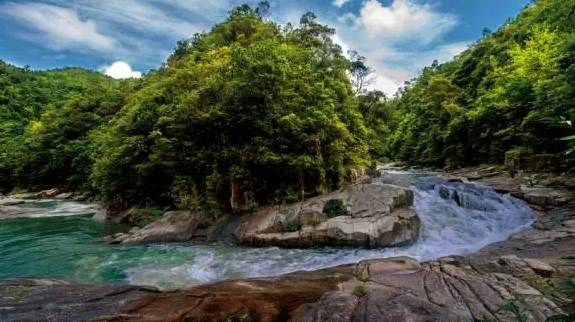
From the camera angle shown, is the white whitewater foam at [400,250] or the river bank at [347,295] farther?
the white whitewater foam at [400,250]

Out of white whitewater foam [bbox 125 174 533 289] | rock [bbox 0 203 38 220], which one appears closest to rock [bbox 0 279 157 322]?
white whitewater foam [bbox 125 174 533 289]

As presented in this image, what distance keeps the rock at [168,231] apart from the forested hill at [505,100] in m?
15.5

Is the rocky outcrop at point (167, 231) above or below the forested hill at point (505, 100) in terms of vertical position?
below

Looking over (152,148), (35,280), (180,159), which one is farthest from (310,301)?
(152,148)

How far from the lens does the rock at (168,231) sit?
16.3 metres

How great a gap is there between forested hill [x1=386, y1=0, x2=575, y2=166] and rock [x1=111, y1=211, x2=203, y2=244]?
50.8ft

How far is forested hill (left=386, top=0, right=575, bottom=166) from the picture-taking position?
826 inches

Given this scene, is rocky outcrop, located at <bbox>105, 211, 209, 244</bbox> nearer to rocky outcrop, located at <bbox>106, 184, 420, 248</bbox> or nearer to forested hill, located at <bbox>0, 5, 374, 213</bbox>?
rocky outcrop, located at <bbox>106, 184, 420, 248</bbox>

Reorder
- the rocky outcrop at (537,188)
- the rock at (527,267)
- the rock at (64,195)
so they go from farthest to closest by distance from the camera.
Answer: the rock at (64,195)
the rocky outcrop at (537,188)
the rock at (527,267)

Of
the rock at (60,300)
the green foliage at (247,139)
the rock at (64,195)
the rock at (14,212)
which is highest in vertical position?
the green foliage at (247,139)

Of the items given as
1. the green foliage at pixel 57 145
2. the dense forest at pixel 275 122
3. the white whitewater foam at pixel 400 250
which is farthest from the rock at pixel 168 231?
the green foliage at pixel 57 145

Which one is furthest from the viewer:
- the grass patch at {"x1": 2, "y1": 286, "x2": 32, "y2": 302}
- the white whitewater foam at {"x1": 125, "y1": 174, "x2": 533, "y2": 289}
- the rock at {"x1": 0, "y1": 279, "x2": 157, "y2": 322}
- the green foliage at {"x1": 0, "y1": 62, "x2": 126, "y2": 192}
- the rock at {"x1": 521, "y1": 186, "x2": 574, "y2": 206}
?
the green foliage at {"x1": 0, "y1": 62, "x2": 126, "y2": 192}

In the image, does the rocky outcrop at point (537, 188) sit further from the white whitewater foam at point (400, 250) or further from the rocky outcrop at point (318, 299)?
the rocky outcrop at point (318, 299)

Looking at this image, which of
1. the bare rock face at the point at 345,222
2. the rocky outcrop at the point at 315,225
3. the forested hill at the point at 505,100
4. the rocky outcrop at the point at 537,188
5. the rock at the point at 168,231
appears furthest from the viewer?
the forested hill at the point at 505,100
